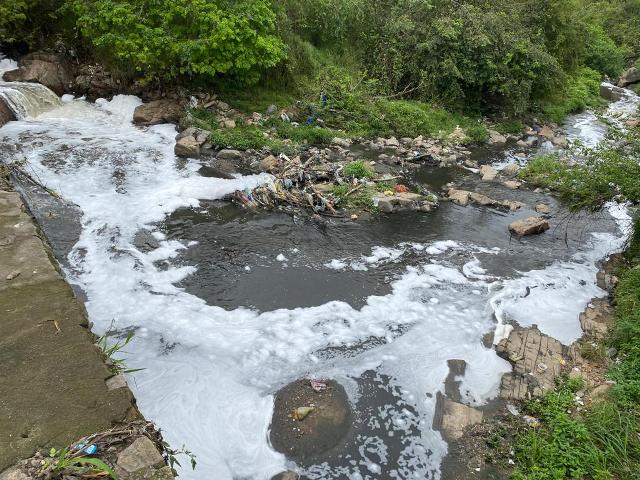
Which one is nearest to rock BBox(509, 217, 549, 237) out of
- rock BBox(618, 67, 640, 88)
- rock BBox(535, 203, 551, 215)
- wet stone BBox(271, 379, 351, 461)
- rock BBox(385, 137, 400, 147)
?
rock BBox(535, 203, 551, 215)

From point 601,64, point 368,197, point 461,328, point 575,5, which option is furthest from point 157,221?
point 601,64

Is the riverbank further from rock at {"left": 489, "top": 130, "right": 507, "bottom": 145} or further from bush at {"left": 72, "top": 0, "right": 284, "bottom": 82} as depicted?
rock at {"left": 489, "top": 130, "right": 507, "bottom": 145}

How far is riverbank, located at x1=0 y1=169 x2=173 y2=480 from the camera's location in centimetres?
345

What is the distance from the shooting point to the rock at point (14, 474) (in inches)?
122

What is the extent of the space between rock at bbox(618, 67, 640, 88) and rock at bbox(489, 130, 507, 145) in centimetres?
1686

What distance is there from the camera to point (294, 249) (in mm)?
8406

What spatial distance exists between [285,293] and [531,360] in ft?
11.8

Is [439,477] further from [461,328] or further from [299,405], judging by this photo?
[461,328]

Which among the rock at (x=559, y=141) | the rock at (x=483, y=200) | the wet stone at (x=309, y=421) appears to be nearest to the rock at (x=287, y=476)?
the wet stone at (x=309, y=421)

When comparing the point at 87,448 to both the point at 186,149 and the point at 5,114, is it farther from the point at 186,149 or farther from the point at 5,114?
the point at 5,114

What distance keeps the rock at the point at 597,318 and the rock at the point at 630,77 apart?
25169 mm

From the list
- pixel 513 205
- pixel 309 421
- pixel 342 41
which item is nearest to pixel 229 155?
pixel 513 205

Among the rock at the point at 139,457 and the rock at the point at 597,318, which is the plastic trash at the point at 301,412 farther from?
the rock at the point at 597,318

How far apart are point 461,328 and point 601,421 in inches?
86.2
